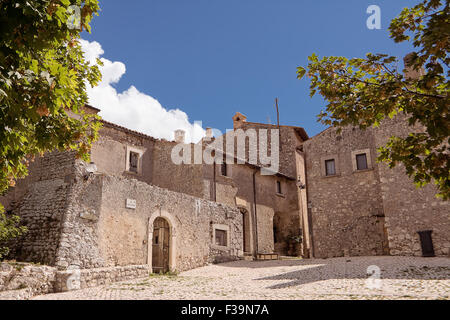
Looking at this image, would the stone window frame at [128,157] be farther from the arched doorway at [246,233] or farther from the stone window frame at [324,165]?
the stone window frame at [324,165]

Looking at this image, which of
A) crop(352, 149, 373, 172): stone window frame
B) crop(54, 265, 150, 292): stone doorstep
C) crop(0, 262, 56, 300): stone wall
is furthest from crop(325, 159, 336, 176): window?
crop(0, 262, 56, 300): stone wall

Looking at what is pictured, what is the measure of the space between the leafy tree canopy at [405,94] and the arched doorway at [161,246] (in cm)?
1106

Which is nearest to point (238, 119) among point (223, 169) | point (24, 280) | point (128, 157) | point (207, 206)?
point (223, 169)

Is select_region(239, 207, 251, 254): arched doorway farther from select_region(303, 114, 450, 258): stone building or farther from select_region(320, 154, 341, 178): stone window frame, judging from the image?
select_region(320, 154, 341, 178): stone window frame

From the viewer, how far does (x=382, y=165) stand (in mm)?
17266

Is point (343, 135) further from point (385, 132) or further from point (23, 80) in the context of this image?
point (23, 80)

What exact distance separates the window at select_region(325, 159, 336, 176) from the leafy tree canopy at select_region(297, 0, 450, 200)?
45.6 ft

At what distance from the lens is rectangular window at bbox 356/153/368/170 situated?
1912 centimetres

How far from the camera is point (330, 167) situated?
20.1 m

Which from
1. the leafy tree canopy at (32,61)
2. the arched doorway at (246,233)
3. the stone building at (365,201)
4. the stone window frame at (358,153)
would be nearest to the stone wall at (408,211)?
the stone building at (365,201)

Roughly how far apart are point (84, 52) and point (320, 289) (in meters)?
7.58
